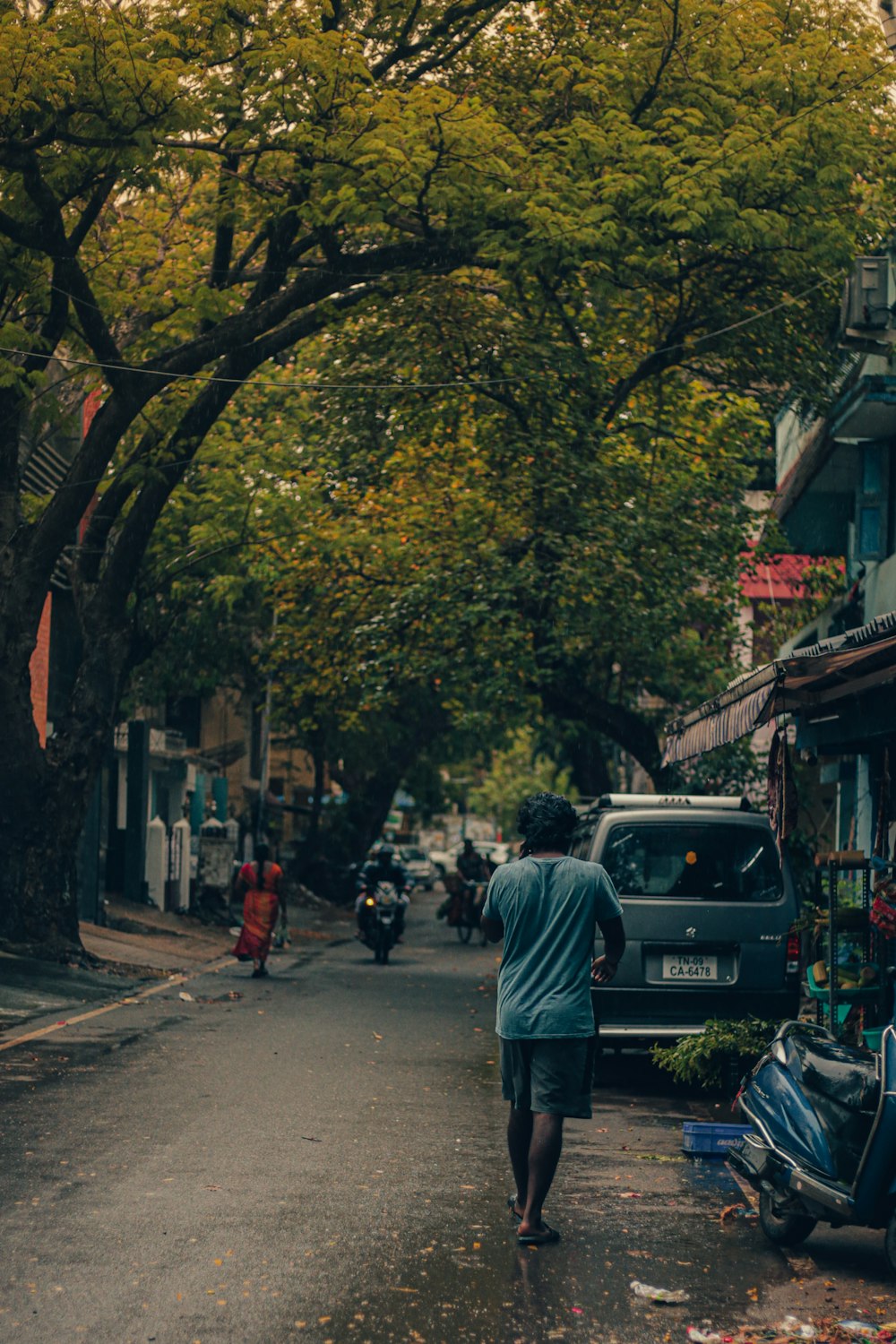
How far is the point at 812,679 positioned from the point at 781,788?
2.87 feet

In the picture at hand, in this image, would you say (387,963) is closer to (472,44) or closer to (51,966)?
(51,966)

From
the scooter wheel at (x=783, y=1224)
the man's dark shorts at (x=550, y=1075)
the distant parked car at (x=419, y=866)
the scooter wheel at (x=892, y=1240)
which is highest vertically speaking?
the man's dark shorts at (x=550, y=1075)

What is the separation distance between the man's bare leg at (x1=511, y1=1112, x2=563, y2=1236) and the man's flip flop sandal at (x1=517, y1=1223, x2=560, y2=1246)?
1 cm

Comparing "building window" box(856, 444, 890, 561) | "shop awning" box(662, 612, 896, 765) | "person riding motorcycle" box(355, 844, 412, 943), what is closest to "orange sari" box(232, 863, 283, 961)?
"person riding motorcycle" box(355, 844, 412, 943)

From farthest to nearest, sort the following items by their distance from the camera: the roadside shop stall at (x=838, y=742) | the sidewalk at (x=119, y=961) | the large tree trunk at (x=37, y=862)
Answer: the large tree trunk at (x=37, y=862), the sidewalk at (x=119, y=961), the roadside shop stall at (x=838, y=742)

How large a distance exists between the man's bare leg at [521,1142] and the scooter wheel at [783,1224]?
3.08ft

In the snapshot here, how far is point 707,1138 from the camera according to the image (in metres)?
8.68

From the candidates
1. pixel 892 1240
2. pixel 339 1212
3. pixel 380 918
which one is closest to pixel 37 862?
pixel 380 918

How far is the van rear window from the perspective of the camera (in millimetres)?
11516

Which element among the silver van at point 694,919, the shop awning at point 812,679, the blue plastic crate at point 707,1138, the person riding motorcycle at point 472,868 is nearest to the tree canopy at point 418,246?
the silver van at point 694,919

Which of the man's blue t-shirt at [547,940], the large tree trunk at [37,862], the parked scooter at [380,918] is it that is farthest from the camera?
the parked scooter at [380,918]

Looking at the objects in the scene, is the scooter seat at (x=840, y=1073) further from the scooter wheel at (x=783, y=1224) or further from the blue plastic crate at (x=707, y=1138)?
the blue plastic crate at (x=707, y=1138)

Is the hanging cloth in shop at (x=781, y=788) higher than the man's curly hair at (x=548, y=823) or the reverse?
higher

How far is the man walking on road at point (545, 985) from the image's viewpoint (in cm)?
662
